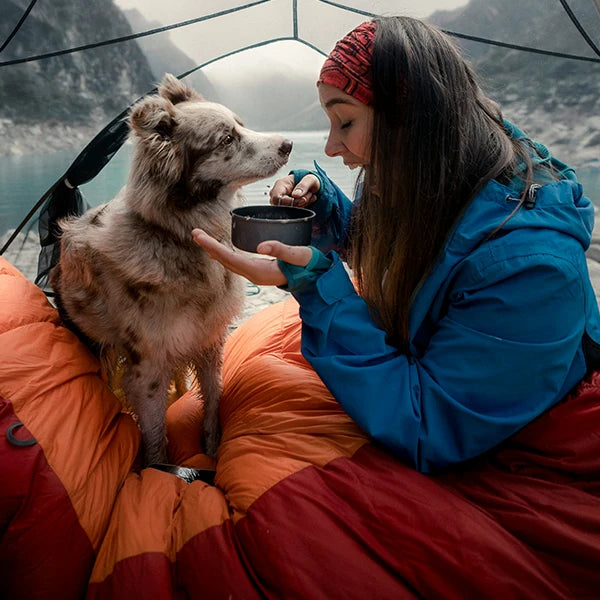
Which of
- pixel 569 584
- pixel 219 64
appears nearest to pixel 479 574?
pixel 569 584

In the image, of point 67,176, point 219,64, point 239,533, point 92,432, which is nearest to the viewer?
point 239,533

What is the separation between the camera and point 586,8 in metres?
2.36

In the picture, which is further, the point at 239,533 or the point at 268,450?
the point at 268,450

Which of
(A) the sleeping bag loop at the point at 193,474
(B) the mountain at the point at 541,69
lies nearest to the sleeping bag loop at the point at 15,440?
(A) the sleeping bag loop at the point at 193,474

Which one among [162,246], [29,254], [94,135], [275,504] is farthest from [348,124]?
[29,254]

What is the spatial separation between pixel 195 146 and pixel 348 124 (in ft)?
2.02

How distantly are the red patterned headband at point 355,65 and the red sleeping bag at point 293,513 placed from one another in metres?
0.92

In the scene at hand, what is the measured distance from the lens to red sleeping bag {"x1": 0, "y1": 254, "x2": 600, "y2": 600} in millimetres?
1088

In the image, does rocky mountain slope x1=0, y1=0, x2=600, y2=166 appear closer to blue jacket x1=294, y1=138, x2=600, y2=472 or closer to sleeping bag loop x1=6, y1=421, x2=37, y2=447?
blue jacket x1=294, y1=138, x2=600, y2=472

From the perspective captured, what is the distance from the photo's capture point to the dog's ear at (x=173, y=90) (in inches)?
69.8

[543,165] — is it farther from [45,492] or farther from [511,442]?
[45,492]

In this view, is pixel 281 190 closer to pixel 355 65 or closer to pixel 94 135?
pixel 355 65

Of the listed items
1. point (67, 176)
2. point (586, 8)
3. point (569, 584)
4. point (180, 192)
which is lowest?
point (569, 584)

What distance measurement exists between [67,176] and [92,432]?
5.75 ft
